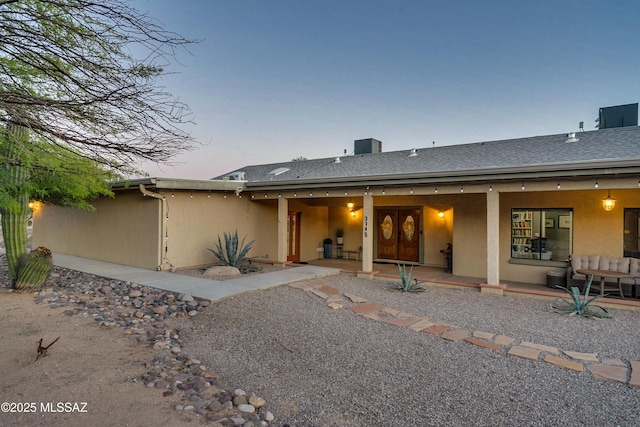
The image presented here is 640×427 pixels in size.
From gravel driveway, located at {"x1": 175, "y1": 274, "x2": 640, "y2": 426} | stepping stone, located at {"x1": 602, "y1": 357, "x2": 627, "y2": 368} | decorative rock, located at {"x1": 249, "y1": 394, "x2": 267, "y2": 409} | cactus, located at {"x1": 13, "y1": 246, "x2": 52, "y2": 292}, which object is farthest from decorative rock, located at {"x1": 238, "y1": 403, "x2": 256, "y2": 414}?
cactus, located at {"x1": 13, "y1": 246, "x2": 52, "y2": 292}

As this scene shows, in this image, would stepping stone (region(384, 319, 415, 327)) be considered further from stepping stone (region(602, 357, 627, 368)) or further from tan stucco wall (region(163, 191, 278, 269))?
tan stucco wall (region(163, 191, 278, 269))

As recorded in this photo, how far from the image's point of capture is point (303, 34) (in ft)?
32.8

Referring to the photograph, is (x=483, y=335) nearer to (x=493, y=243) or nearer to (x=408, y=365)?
(x=408, y=365)

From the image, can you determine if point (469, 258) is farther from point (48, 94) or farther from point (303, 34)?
point (48, 94)

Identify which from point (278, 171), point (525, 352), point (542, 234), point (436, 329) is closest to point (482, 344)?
point (525, 352)

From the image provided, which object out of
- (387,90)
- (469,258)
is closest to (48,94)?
(469,258)

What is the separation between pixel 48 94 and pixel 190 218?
7.33 meters

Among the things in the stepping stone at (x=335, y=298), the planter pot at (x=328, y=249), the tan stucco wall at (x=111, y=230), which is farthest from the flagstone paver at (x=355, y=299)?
the planter pot at (x=328, y=249)

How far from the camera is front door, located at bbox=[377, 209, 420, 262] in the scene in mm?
12203

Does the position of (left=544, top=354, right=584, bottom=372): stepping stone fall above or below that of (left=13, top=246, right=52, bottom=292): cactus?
below

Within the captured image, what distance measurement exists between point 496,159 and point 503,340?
5986 millimetres

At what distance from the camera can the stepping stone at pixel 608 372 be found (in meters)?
3.75

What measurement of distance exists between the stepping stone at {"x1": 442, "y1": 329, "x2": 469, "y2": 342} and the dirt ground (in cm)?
354

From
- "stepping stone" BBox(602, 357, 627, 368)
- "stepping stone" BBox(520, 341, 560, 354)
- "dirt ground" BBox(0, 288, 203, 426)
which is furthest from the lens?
"stepping stone" BBox(520, 341, 560, 354)
